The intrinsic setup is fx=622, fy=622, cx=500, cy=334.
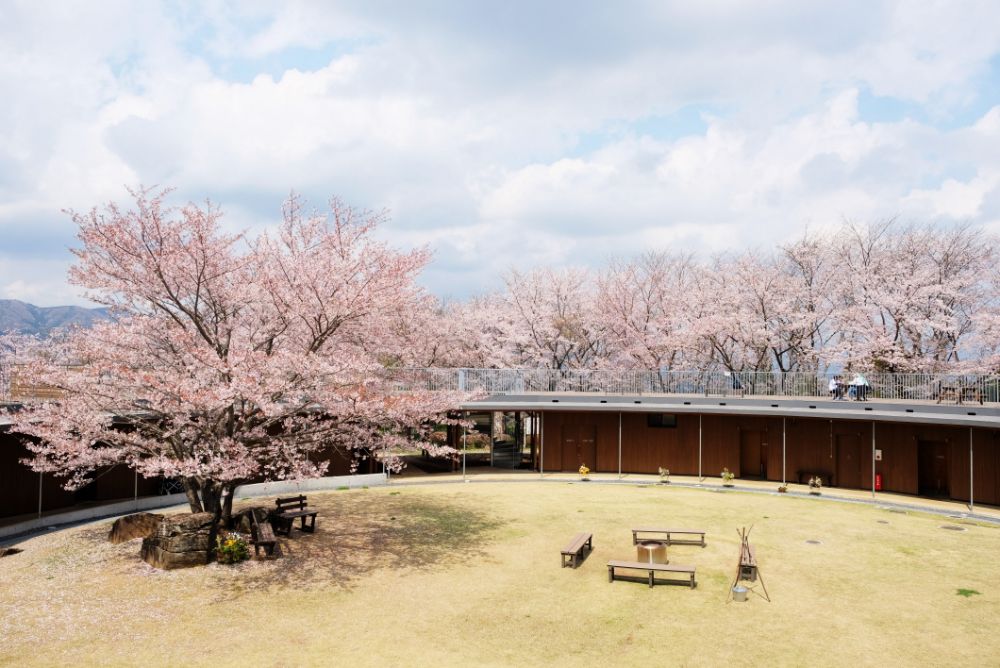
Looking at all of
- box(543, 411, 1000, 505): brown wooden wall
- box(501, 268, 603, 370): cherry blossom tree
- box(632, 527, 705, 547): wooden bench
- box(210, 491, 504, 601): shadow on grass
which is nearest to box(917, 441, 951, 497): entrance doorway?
box(543, 411, 1000, 505): brown wooden wall

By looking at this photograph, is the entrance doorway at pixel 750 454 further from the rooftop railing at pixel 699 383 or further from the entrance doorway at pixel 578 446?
the entrance doorway at pixel 578 446

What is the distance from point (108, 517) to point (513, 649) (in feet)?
52.8

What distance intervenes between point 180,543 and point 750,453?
23.9 meters

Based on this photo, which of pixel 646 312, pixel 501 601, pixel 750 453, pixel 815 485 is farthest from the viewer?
Result: pixel 646 312

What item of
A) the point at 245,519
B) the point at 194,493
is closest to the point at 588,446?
the point at 245,519

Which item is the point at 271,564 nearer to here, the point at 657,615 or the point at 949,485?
the point at 657,615

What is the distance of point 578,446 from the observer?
30.0 meters

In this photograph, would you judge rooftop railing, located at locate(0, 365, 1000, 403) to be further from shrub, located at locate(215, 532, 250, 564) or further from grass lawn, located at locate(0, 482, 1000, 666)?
shrub, located at locate(215, 532, 250, 564)

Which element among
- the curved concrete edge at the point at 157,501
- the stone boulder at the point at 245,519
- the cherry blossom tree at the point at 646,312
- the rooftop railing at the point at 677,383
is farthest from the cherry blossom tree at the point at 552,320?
the stone boulder at the point at 245,519

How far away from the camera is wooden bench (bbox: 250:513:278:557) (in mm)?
14766

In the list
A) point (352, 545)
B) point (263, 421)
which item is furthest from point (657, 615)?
point (263, 421)

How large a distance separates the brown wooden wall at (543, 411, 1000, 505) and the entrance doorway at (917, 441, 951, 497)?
31cm

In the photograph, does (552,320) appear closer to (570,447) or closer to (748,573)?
(570,447)

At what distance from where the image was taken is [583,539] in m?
15.1
